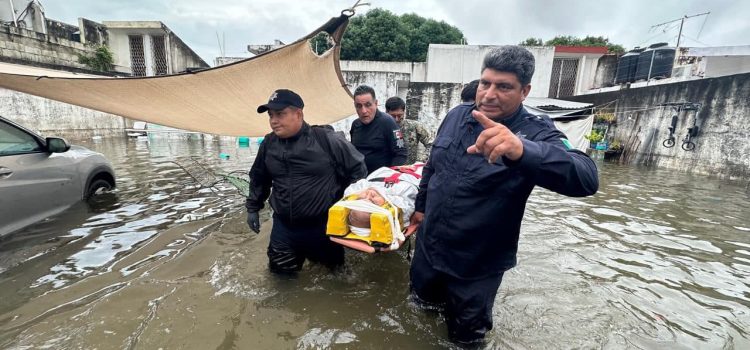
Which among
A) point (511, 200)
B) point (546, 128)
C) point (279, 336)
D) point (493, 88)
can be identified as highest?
point (493, 88)

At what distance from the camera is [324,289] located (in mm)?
2986

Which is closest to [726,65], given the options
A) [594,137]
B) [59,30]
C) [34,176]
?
[594,137]

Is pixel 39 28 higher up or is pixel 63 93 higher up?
pixel 39 28

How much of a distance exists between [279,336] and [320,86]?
4.09m

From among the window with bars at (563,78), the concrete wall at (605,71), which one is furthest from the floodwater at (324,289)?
the concrete wall at (605,71)

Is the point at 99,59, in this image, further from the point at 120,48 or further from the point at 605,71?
the point at 605,71

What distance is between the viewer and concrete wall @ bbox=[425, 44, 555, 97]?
Result: 16.4 meters

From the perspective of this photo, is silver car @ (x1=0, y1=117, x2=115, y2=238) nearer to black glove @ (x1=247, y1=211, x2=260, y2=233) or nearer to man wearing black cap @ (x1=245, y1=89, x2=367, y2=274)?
black glove @ (x1=247, y1=211, x2=260, y2=233)

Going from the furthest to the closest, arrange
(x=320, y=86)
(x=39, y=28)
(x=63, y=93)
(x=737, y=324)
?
(x=39, y=28) < (x=320, y=86) < (x=63, y=93) < (x=737, y=324)

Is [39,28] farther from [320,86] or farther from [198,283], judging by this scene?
[198,283]

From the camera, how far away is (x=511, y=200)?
1625mm

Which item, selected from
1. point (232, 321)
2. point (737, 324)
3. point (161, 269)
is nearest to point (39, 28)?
point (161, 269)

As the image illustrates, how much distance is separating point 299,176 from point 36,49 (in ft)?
60.5

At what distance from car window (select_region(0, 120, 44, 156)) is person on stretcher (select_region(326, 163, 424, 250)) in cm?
382
